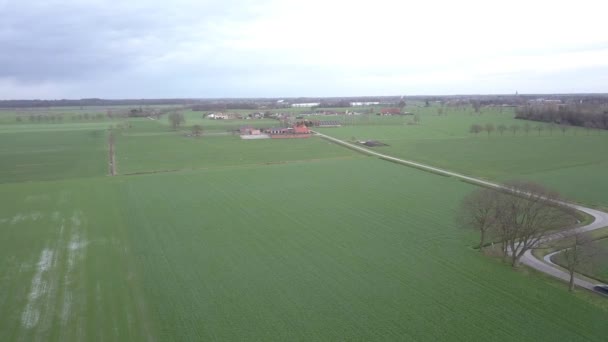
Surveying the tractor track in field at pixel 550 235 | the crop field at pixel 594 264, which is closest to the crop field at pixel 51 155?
the tractor track in field at pixel 550 235

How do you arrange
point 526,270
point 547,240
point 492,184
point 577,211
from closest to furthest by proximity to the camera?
1. point 526,270
2. point 547,240
3. point 577,211
4. point 492,184

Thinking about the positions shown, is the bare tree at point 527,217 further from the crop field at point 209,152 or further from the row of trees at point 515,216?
the crop field at point 209,152

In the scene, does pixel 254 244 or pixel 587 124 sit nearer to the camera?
pixel 254 244

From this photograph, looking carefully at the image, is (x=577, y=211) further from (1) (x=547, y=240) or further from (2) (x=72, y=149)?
(2) (x=72, y=149)

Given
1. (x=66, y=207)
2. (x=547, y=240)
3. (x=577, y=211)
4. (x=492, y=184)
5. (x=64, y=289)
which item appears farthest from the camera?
(x=492, y=184)

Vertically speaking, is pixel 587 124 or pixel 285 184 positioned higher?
pixel 587 124

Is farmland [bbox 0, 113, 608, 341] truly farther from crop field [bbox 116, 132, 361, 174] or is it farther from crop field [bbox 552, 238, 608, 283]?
crop field [bbox 116, 132, 361, 174]

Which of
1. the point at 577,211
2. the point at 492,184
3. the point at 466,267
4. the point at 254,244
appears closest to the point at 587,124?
the point at 492,184
